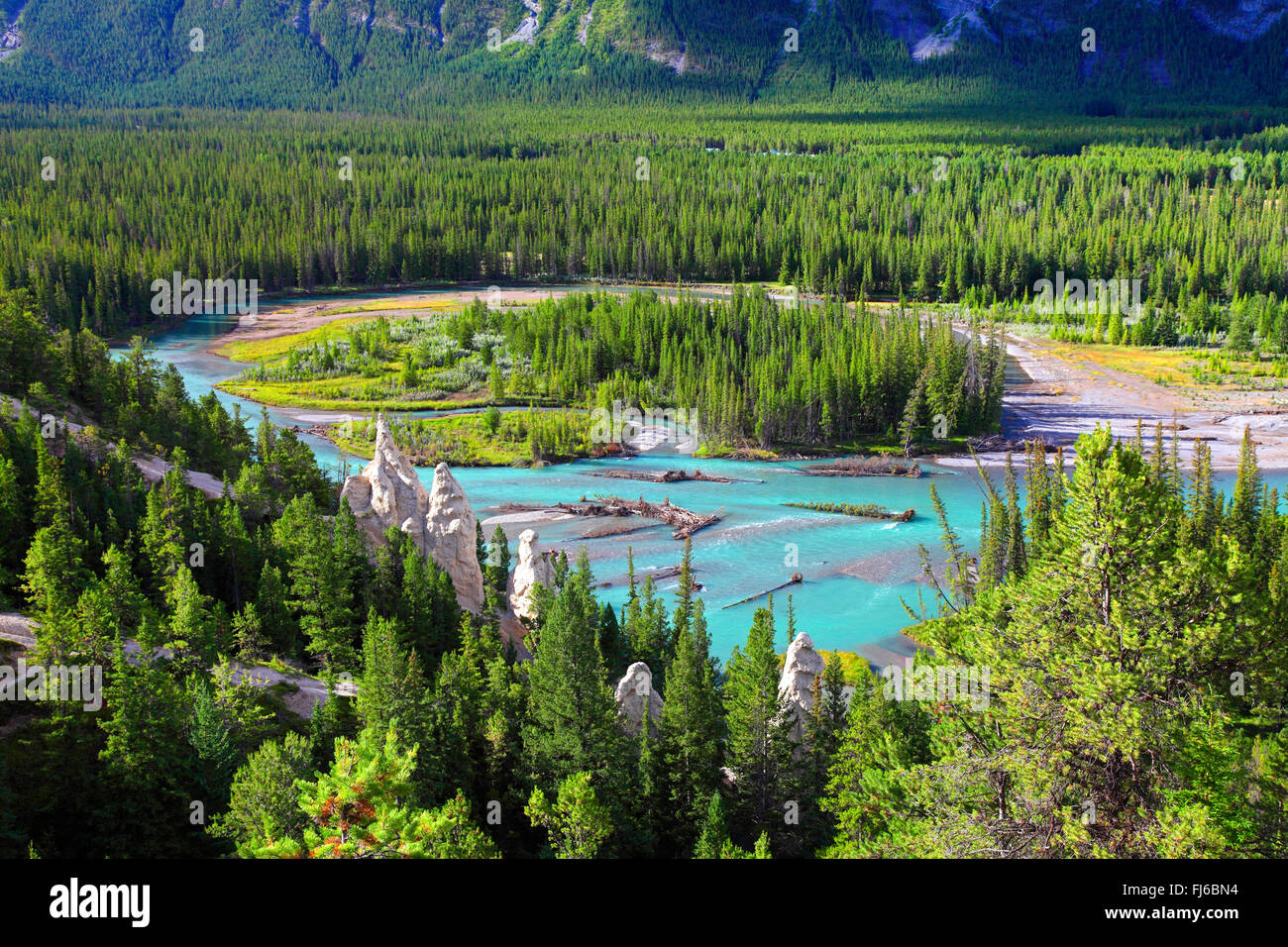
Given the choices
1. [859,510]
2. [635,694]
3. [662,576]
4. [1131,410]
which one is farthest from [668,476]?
[1131,410]

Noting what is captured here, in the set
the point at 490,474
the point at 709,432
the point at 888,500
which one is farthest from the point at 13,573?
the point at 709,432

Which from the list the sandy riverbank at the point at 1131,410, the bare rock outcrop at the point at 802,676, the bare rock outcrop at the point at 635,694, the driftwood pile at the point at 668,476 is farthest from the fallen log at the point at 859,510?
the bare rock outcrop at the point at 635,694

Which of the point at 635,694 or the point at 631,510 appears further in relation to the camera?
the point at 631,510

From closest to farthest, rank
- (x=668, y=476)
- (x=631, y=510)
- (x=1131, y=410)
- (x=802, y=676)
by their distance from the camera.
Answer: (x=802, y=676), (x=631, y=510), (x=668, y=476), (x=1131, y=410)

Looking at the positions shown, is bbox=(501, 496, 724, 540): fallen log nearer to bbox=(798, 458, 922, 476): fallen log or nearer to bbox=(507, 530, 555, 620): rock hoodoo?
bbox=(798, 458, 922, 476): fallen log

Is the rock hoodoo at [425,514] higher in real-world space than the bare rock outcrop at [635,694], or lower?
higher

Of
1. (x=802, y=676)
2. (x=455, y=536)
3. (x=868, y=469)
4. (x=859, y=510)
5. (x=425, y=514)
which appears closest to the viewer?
(x=802, y=676)

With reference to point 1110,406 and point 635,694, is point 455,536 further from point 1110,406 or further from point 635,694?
point 1110,406

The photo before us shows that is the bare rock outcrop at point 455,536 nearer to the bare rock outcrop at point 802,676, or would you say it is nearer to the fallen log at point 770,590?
the fallen log at point 770,590
